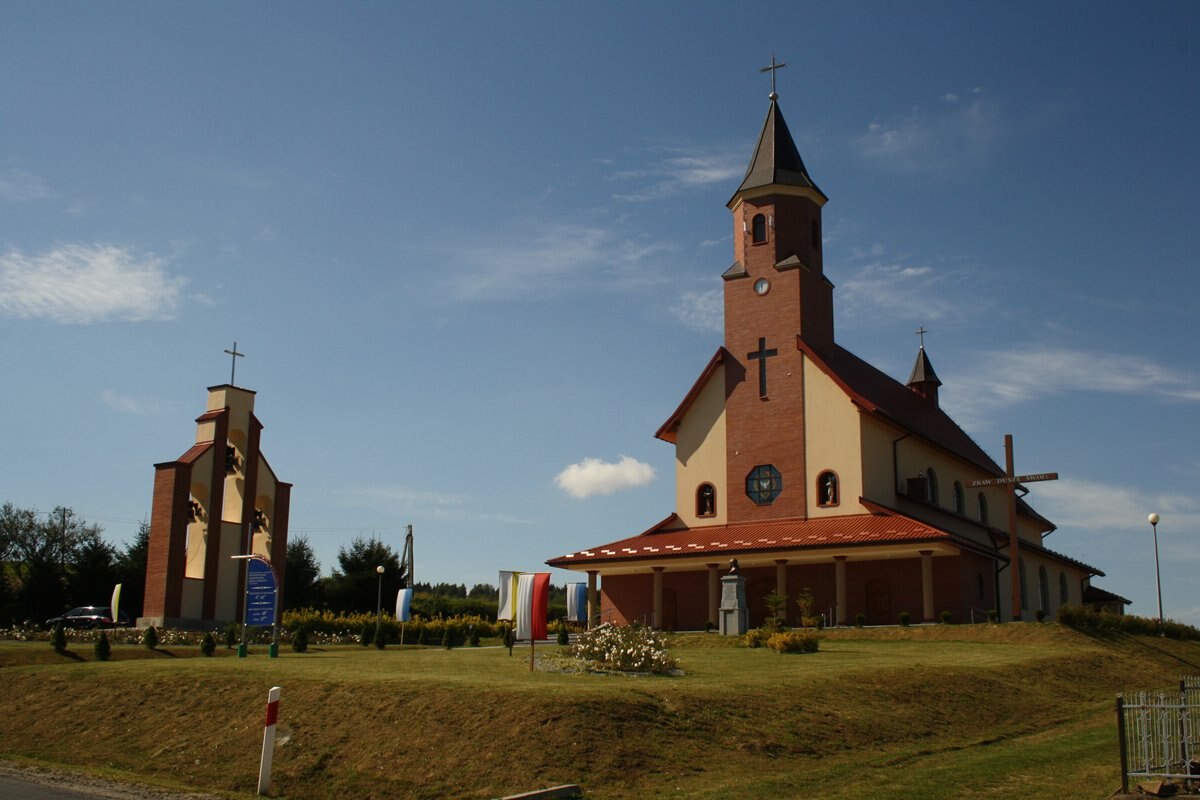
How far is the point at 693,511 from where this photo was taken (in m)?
40.9

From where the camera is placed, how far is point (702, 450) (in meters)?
41.1

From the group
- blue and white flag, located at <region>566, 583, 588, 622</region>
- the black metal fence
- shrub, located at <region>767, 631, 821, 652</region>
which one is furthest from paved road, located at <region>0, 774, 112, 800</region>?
blue and white flag, located at <region>566, 583, 588, 622</region>

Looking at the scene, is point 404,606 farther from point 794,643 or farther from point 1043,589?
point 1043,589

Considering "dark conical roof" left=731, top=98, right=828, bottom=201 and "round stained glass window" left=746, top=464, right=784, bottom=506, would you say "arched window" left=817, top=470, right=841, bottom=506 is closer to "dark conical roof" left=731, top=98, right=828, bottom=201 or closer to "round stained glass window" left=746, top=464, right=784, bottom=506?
"round stained glass window" left=746, top=464, right=784, bottom=506

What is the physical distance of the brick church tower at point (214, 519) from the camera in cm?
3947

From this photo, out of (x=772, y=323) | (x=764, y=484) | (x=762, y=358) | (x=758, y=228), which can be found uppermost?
(x=758, y=228)

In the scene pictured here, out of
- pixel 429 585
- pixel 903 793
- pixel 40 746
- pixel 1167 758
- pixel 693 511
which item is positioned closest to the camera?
pixel 1167 758

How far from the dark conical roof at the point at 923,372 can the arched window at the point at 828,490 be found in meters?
19.3

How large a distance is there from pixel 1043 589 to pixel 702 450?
61.3 feet

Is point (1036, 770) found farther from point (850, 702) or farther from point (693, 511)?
point (693, 511)

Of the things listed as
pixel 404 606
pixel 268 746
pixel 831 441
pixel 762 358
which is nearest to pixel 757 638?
pixel 831 441

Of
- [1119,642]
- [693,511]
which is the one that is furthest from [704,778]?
[693,511]

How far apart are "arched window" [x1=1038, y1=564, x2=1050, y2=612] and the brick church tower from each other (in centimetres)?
3196

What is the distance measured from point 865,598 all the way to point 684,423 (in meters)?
9.43
